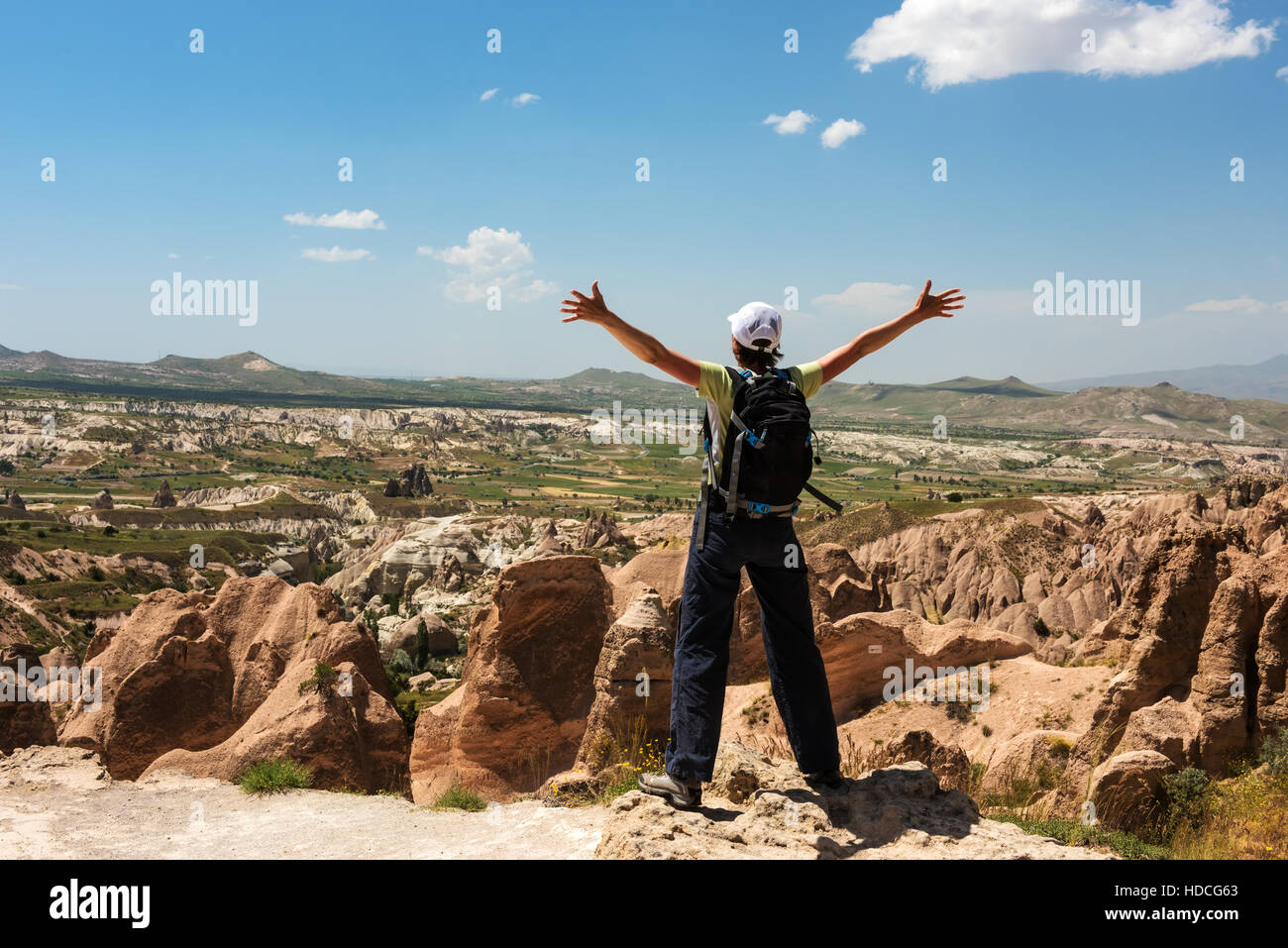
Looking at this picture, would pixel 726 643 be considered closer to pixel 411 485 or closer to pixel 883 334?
pixel 883 334

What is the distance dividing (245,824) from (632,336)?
17.9ft

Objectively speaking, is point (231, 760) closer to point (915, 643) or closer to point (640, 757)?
point (640, 757)

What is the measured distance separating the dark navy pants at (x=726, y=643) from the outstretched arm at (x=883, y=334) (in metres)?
1.25

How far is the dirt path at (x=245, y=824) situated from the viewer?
6.29 m

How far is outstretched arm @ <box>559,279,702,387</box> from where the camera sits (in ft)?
18.0

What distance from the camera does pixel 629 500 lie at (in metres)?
167

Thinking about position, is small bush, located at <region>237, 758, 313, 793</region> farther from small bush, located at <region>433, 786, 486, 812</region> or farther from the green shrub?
the green shrub

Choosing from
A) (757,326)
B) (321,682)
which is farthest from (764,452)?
(321,682)

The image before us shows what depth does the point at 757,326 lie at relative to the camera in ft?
19.1

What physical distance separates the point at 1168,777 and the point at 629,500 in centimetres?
15706

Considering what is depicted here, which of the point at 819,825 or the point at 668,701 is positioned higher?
the point at 819,825

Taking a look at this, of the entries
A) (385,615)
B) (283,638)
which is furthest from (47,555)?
(283,638)

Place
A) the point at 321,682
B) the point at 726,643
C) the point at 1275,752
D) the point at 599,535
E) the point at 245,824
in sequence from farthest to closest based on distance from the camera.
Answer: the point at 599,535 → the point at 321,682 → the point at 1275,752 → the point at 245,824 → the point at 726,643

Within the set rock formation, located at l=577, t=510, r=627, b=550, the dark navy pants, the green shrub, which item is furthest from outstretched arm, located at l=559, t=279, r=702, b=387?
rock formation, located at l=577, t=510, r=627, b=550
